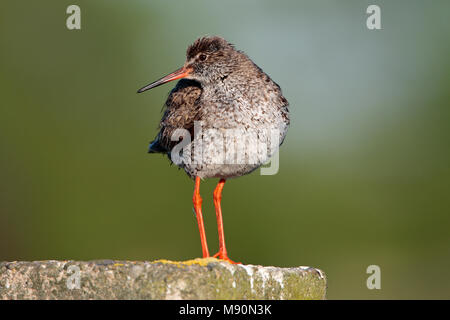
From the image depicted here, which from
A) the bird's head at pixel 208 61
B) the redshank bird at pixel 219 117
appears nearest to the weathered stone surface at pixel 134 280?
the redshank bird at pixel 219 117

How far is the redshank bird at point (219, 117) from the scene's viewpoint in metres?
6.21

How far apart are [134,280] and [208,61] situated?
157 inches

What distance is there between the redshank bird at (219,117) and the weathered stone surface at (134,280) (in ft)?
7.18

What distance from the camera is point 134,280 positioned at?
374 cm

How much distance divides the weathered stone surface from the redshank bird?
2188 mm

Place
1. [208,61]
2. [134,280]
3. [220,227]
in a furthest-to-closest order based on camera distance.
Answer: [208,61]
[220,227]
[134,280]

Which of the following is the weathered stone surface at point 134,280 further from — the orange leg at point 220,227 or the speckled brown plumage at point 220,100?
the speckled brown plumage at point 220,100

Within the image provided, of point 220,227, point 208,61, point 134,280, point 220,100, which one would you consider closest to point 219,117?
point 220,100

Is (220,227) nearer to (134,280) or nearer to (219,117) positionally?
(219,117)

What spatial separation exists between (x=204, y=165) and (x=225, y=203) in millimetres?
6873

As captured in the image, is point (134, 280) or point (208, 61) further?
point (208, 61)

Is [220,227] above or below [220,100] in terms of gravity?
below
